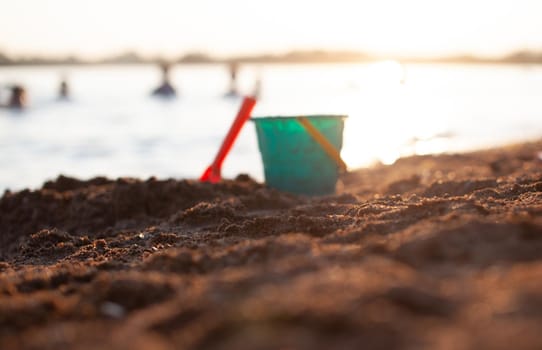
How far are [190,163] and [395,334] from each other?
10248 mm

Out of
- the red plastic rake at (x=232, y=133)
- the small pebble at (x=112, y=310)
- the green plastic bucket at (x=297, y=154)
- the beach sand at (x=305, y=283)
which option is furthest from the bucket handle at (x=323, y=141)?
the small pebble at (x=112, y=310)

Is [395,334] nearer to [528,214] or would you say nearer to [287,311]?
[287,311]

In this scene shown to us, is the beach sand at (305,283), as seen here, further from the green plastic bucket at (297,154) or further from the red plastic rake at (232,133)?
the red plastic rake at (232,133)

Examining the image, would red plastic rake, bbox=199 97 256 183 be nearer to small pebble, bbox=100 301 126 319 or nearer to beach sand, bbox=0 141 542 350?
beach sand, bbox=0 141 542 350

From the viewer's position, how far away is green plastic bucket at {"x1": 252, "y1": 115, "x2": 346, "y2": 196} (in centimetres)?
584

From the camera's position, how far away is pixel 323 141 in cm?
577

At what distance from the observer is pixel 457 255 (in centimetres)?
236

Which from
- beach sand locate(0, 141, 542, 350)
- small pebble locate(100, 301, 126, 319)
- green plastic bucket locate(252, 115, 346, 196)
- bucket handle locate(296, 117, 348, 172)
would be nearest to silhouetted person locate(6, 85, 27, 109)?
green plastic bucket locate(252, 115, 346, 196)

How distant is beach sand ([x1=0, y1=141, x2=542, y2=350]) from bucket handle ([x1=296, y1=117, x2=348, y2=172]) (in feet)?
4.56

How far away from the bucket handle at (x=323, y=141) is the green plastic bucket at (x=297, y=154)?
0.06 meters

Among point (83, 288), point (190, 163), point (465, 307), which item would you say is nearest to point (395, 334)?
point (465, 307)

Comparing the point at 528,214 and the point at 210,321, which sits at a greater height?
the point at 528,214

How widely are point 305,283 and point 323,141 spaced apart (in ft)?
12.4

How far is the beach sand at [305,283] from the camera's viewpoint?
170cm
